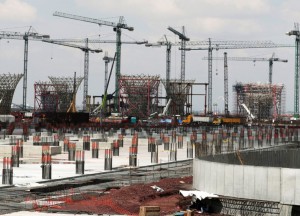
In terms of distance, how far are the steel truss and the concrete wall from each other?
380 mm

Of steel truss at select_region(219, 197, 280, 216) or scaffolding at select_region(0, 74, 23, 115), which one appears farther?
scaffolding at select_region(0, 74, 23, 115)

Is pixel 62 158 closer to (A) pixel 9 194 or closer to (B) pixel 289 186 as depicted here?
(A) pixel 9 194

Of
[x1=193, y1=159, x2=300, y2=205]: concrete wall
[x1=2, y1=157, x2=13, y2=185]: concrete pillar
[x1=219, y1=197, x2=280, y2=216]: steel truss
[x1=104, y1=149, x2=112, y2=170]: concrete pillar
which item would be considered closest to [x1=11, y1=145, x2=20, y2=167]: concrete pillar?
[x1=104, y1=149, x2=112, y2=170]: concrete pillar

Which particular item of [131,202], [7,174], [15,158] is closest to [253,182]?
[131,202]

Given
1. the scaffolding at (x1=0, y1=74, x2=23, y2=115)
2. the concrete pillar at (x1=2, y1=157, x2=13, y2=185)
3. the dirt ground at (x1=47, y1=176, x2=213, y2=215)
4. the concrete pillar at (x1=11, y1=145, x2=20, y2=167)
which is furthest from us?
the scaffolding at (x1=0, y1=74, x2=23, y2=115)

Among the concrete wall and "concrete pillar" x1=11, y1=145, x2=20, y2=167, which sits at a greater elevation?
the concrete wall

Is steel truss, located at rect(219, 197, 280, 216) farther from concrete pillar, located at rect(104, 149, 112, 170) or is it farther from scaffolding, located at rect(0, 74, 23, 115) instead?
scaffolding, located at rect(0, 74, 23, 115)

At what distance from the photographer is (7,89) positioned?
7608 inches

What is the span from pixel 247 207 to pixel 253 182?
3.81 ft

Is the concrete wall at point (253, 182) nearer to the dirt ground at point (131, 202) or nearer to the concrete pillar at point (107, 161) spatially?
the dirt ground at point (131, 202)

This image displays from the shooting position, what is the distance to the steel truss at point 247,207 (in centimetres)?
3123

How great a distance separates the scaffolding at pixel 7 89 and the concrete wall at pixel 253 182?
16216cm

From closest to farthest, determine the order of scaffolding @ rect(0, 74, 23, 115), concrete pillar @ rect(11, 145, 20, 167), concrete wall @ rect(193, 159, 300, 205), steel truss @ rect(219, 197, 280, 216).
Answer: concrete wall @ rect(193, 159, 300, 205) < steel truss @ rect(219, 197, 280, 216) < concrete pillar @ rect(11, 145, 20, 167) < scaffolding @ rect(0, 74, 23, 115)

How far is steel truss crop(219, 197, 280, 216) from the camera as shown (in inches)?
1230
